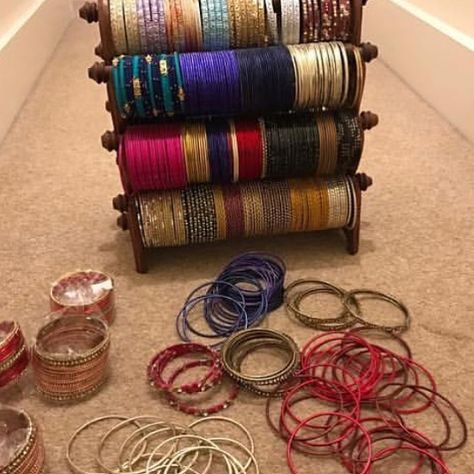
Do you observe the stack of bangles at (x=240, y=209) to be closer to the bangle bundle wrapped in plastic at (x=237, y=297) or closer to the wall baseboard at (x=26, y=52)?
the bangle bundle wrapped in plastic at (x=237, y=297)

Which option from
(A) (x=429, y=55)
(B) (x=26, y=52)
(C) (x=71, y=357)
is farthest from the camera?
(B) (x=26, y=52)

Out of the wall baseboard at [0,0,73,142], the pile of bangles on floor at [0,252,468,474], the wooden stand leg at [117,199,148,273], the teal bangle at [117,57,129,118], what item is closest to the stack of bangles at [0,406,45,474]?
the pile of bangles on floor at [0,252,468,474]

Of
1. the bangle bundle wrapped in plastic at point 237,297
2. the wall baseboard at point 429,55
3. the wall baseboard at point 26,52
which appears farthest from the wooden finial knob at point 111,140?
the wall baseboard at point 429,55

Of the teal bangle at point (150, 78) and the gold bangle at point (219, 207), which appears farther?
the gold bangle at point (219, 207)

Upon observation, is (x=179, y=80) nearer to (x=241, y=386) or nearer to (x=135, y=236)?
(x=135, y=236)

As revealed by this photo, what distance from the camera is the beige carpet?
1279mm

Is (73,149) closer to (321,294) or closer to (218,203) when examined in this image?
(218,203)

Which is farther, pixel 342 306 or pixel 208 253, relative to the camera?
pixel 208 253

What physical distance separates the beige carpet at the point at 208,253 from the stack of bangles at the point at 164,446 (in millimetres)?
23

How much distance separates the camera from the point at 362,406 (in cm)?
125

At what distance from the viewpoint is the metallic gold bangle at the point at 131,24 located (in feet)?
4.53

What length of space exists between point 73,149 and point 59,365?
124cm

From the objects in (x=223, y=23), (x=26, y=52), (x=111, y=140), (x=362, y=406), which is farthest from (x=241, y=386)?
(x=26, y=52)

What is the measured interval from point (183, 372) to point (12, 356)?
33 centimetres
